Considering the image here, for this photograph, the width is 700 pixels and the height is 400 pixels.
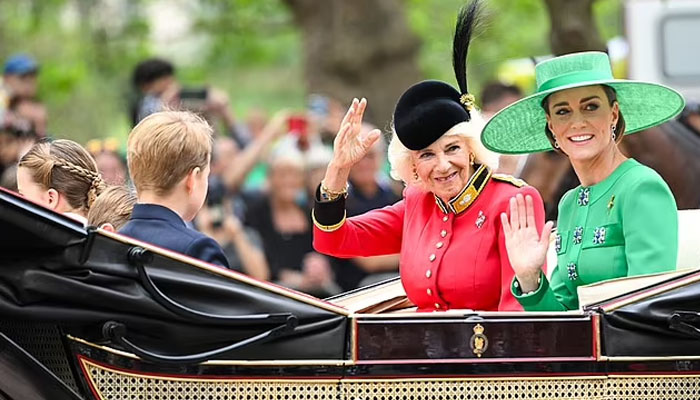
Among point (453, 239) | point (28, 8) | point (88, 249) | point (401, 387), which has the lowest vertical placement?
point (401, 387)

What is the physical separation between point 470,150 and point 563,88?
377 mm

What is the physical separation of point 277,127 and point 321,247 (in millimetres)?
5766

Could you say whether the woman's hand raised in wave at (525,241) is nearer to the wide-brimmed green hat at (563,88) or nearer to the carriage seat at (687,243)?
the wide-brimmed green hat at (563,88)

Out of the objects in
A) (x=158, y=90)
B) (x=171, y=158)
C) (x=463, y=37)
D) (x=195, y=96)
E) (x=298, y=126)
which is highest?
(x=195, y=96)

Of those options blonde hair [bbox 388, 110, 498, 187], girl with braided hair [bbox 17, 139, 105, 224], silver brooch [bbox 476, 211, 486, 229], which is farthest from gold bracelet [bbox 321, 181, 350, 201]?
girl with braided hair [bbox 17, 139, 105, 224]

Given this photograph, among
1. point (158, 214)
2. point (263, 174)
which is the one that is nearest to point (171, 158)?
point (158, 214)

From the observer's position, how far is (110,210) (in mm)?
4633

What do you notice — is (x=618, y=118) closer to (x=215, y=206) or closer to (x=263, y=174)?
(x=215, y=206)

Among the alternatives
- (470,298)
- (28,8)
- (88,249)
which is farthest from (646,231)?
(28,8)

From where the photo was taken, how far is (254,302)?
140 inches

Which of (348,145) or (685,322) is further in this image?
(348,145)

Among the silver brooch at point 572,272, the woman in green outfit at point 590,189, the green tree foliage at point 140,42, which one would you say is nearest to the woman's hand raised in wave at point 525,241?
the woman in green outfit at point 590,189

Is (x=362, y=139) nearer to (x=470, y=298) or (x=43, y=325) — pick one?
(x=470, y=298)

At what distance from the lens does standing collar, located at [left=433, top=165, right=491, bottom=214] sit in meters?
4.29
